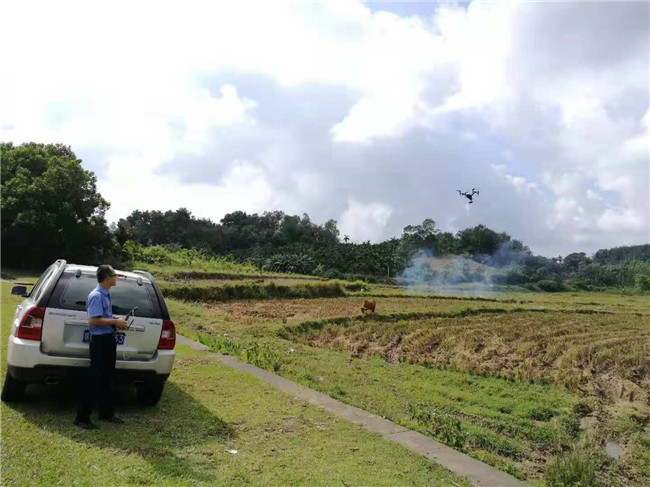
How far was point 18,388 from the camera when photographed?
215 inches

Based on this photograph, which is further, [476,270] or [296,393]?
[476,270]

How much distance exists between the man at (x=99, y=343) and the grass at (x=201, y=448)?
0.90 feet

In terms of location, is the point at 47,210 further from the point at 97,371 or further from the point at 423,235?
the point at 423,235

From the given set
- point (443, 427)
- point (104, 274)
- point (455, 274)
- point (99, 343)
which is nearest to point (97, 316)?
point (99, 343)

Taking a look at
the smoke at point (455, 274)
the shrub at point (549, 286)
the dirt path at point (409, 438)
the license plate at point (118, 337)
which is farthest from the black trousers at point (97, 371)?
the shrub at point (549, 286)

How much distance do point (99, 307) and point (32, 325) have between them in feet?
2.91

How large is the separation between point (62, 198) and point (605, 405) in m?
31.8

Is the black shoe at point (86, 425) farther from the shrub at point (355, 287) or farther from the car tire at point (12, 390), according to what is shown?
the shrub at point (355, 287)

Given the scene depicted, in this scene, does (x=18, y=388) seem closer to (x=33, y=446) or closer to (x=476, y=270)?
(x=33, y=446)

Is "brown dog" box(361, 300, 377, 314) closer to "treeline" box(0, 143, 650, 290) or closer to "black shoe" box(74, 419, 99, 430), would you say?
"black shoe" box(74, 419, 99, 430)

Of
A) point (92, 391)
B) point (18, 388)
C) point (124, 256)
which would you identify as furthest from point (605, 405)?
point (124, 256)

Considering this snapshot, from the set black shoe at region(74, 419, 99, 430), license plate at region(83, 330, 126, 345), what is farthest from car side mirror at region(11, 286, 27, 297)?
black shoe at region(74, 419, 99, 430)

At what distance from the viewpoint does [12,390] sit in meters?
5.48

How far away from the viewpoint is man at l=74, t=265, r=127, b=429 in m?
4.96
